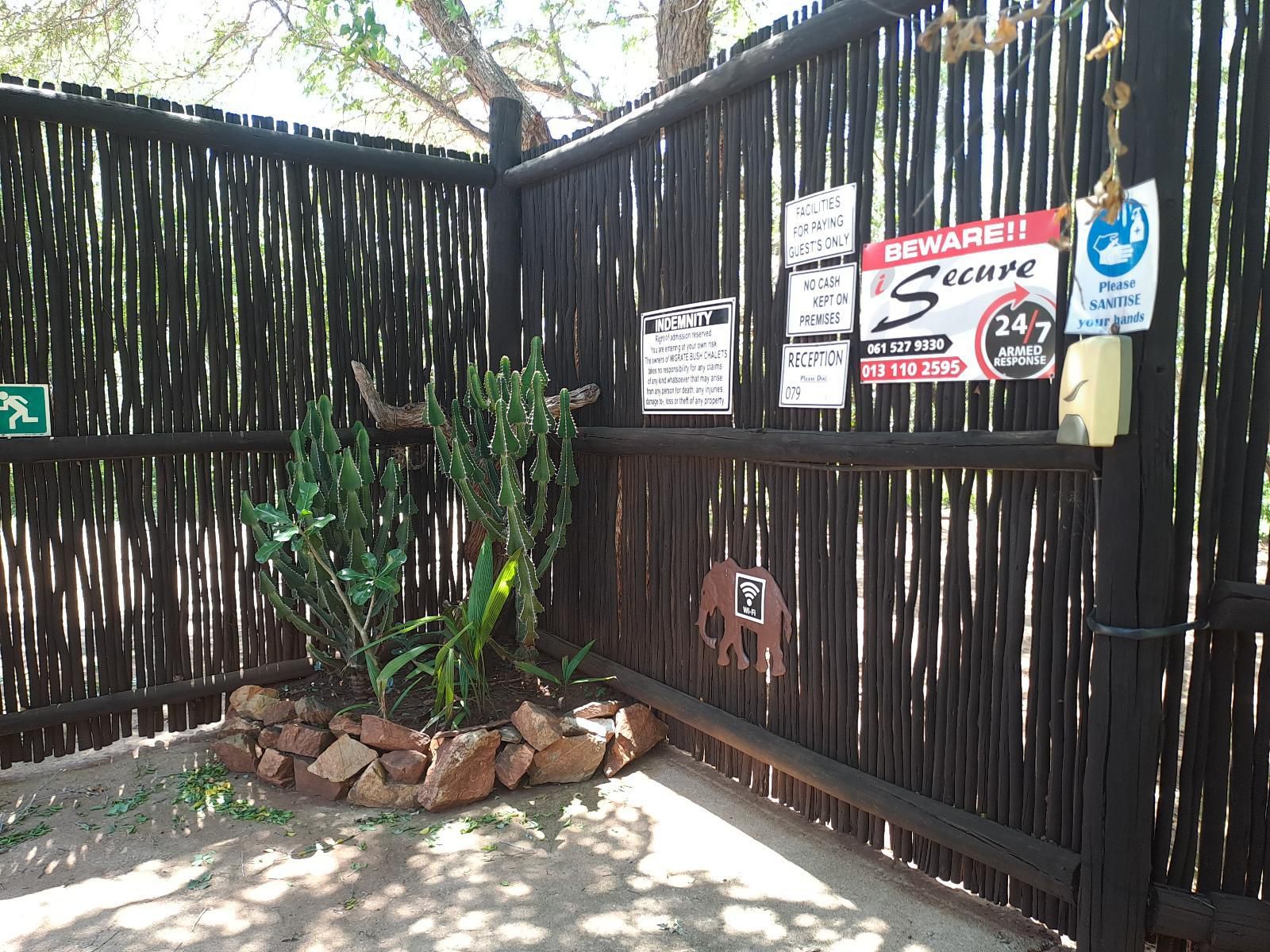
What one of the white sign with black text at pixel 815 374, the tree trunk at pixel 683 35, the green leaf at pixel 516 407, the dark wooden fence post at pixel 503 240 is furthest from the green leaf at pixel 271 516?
the tree trunk at pixel 683 35

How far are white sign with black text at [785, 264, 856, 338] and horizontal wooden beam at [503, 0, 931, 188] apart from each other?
2.37ft

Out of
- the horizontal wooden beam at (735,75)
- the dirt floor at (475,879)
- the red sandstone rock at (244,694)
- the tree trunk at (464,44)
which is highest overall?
the tree trunk at (464,44)

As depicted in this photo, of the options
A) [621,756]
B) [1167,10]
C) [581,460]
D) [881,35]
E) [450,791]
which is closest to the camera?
[1167,10]

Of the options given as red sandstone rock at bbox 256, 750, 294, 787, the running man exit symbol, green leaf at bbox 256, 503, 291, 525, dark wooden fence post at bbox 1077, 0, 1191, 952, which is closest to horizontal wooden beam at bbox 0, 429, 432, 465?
green leaf at bbox 256, 503, 291, 525

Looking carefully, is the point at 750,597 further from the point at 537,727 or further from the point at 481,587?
the point at 481,587

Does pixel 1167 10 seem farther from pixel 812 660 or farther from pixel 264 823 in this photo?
pixel 264 823

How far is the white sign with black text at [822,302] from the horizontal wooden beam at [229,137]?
2205 mm

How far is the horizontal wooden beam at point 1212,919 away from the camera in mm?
2174

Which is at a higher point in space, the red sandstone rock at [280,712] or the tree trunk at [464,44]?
the tree trunk at [464,44]

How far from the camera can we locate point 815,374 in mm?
3012

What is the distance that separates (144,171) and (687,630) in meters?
3.01

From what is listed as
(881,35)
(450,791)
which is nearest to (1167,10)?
(881,35)

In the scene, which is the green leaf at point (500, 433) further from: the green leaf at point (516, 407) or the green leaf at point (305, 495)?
the green leaf at point (305, 495)

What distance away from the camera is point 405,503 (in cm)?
433
